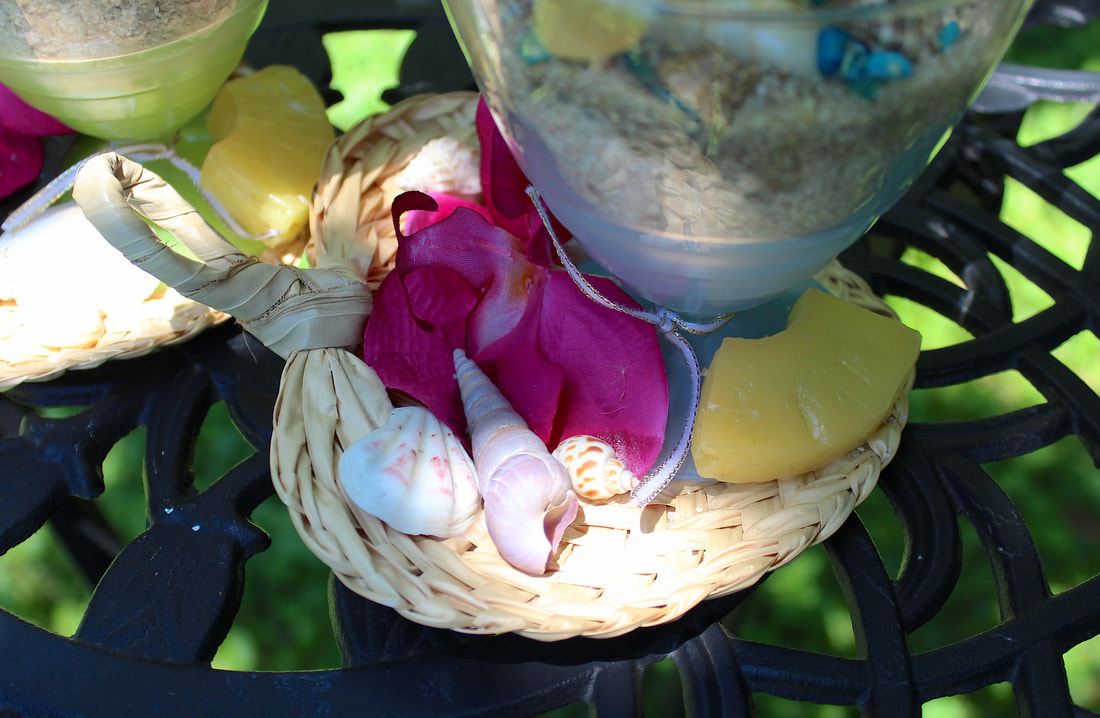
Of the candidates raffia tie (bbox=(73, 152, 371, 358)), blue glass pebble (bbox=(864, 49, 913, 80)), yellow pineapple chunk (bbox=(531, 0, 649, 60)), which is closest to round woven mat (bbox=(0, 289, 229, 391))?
raffia tie (bbox=(73, 152, 371, 358))

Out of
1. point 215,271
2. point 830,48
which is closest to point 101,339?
point 215,271

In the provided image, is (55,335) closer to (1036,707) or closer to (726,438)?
(726,438)

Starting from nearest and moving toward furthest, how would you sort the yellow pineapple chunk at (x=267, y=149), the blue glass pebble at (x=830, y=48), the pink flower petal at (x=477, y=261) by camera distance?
1. the blue glass pebble at (x=830, y=48)
2. the pink flower petal at (x=477, y=261)
3. the yellow pineapple chunk at (x=267, y=149)

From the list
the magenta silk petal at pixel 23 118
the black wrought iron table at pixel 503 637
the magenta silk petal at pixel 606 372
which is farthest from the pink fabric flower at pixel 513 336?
the magenta silk petal at pixel 23 118

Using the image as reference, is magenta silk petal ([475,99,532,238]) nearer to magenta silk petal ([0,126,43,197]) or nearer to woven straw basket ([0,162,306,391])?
woven straw basket ([0,162,306,391])

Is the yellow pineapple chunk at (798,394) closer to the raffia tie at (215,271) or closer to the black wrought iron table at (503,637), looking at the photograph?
the black wrought iron table at (503,637)

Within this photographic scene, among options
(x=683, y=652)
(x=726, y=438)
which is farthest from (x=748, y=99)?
(x=683, y=652)
